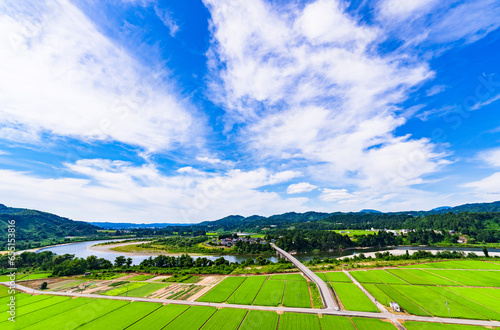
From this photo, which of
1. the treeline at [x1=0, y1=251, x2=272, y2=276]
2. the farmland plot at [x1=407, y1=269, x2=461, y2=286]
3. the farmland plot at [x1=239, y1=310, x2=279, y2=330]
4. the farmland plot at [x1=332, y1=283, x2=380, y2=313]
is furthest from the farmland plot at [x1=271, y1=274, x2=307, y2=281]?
the farmland plot at [x1=407, y1=269, x2=461, y2=286]

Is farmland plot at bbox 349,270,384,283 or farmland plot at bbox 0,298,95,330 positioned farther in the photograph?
farmland plot at bbox 349,270,384,283

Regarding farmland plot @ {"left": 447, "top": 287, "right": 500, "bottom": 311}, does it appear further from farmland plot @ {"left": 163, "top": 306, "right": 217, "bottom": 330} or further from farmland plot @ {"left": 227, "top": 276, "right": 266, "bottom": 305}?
farmland plot @ {"left": 163, "top": 306, "right": 217, "bottom": 330}

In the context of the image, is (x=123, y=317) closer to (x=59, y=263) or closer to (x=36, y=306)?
(x=36, y=306)

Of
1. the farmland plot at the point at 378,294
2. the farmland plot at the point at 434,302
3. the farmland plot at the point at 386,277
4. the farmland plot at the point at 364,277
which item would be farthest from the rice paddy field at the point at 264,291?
the farmland plot at the point at 434,302

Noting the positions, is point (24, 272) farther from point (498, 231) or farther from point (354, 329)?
point (498, 231)

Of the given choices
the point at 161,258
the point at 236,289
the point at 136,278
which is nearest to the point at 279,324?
the point at 236,289

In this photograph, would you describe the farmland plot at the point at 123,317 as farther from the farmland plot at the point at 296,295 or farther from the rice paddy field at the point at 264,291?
the farmland plot at the point at 296,295
